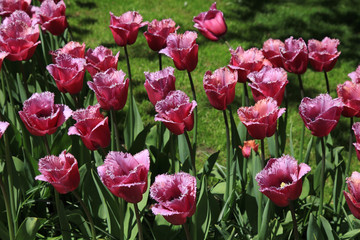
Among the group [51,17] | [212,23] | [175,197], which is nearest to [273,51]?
[212,23]

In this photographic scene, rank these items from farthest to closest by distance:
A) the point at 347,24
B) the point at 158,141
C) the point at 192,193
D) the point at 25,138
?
the point at 347,24
the point at 158,141
the point at 25,138
the point at 192,193

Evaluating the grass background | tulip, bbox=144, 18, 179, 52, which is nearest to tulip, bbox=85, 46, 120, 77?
tulip, bbox=144, 18, 179, 52

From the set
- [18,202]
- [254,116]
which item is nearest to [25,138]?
[18,202]

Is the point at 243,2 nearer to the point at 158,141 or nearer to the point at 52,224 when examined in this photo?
the point at 158,141

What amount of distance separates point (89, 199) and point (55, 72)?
58 cm

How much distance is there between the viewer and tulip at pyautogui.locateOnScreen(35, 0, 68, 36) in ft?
8.70

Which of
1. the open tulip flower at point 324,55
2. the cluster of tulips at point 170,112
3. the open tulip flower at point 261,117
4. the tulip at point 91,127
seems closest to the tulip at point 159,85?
the cluster of tulips at point 170,112

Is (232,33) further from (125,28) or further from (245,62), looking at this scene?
(245,62)

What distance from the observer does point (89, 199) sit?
7.09 feet

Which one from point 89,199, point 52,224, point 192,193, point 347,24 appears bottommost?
point 347,24

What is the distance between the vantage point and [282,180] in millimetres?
1544

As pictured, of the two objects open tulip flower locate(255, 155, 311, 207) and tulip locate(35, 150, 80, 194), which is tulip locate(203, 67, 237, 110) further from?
tulip locate(35, 150, 80, 194)

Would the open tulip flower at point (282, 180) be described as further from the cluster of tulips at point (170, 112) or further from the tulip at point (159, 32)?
the tulip at point (159, 32)

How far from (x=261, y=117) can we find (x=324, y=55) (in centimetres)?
74
